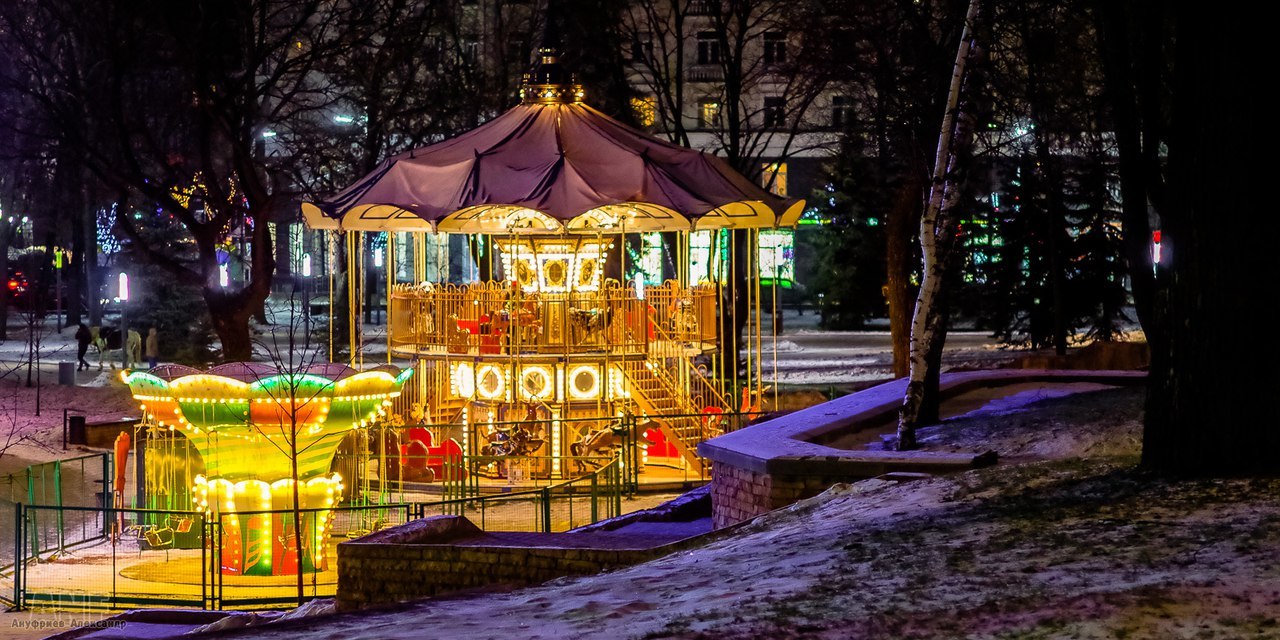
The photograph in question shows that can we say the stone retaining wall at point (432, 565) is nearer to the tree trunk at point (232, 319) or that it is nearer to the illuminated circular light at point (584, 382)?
the illuminated circular light at point (584, 382)

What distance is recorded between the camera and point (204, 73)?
30656 millimetres

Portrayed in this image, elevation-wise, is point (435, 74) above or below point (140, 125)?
above

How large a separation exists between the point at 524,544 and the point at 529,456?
9340 millimetres

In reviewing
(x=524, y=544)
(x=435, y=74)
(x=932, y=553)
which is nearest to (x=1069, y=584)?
(x=932, y=553)

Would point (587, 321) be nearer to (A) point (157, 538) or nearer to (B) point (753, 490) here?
(A) point (157, 538)

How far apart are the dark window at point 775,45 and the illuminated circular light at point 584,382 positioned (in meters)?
14.5

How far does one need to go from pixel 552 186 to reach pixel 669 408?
162 inches

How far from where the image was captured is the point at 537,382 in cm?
2531

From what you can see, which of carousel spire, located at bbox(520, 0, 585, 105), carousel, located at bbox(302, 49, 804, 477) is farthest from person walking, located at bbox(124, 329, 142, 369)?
carousel spire, located at bbox(520, 0, 585, 105)

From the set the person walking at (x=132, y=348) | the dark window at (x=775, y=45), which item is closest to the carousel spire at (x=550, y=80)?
the dark window at (x=775, y=45)

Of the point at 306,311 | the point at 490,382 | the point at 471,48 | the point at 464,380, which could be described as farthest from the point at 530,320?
the point at 471,48

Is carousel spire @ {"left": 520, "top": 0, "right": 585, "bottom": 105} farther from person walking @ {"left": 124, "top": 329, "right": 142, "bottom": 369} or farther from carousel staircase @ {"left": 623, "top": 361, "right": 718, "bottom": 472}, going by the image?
person walking @ {"left": 124, "top": 329, "right": 142, "bottom": 369}

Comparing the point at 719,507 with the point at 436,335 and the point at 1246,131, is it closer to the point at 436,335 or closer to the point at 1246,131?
the point at 1246,131

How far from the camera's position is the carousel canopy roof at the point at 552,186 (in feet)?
78.5
